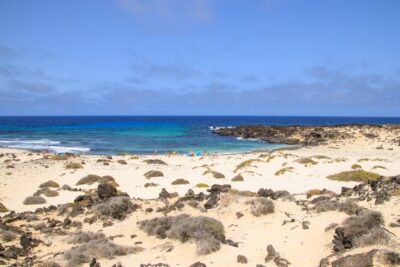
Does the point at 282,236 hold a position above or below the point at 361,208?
below

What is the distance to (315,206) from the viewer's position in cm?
1326

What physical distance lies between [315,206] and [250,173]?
12.5m

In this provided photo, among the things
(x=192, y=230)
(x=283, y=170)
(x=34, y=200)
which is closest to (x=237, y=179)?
Result: (x=283, y=170)

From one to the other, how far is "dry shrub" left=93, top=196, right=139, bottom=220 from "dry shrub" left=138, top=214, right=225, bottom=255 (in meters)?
1.88

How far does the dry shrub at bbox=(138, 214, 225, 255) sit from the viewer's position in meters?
10.8

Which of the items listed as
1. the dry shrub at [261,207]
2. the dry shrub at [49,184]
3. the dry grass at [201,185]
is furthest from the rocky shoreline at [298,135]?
the dry shrub at [261,207]

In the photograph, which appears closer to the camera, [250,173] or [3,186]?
[3,186]

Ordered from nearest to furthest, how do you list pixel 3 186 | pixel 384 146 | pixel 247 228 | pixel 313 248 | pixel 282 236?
pixel 313 248 → pixel 282 236 → pixel 247 228 → pixel 3 186 → pixel 384 146

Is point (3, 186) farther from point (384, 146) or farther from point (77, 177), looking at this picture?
point (384, 146)

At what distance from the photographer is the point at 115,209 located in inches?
592

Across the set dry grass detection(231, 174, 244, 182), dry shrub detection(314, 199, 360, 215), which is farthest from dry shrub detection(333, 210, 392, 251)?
dry grass detection(231, 174, 244, 182)

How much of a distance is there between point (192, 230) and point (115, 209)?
4.71 meters

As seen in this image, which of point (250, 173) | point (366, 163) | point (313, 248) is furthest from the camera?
point (366, 163)

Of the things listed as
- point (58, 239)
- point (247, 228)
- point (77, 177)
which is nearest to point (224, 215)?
point (247, 228)
